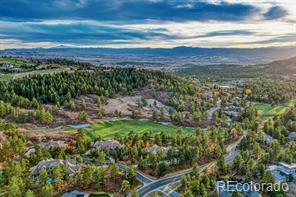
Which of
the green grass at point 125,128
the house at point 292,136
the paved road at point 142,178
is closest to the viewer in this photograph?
the paved road at point 142,178

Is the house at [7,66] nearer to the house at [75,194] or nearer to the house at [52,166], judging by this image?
the house at [52,166]

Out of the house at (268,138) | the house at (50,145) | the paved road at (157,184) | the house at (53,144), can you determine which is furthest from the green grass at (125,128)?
the paved road at (157,184)

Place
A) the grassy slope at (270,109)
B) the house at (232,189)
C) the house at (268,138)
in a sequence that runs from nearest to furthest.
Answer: the house at (232,189) < the house at (268,138) < the grassy slope at (270,109)

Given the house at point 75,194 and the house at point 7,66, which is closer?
the house at point 75,194

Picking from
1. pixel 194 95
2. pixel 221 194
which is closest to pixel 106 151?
pixel 221 194

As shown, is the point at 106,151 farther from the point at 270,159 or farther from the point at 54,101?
the point at 54,101

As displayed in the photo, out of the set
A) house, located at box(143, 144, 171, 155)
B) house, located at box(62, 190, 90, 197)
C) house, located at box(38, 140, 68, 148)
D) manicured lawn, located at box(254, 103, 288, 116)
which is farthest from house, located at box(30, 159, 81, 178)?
manicured lawn, located at box(254, 103, 288, 116)

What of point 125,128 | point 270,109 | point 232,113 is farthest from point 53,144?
point 270,109

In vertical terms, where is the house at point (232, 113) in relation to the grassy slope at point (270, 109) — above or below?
above
